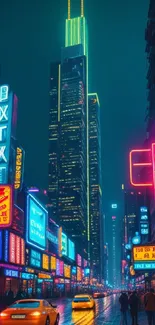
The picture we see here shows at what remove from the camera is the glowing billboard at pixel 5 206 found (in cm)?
3288

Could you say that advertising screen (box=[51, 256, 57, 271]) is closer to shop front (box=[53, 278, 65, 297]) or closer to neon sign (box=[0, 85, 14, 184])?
shop front (box=[53, 278, 65, 297])

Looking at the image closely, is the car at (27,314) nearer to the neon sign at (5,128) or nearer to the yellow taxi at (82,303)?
the yellow taxi at (82,303)

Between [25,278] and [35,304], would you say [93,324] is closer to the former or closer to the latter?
[35,304]

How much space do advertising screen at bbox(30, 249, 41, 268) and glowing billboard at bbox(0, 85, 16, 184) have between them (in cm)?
2156

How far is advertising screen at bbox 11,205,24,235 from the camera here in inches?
2022

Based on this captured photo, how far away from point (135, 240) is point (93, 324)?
6230 centimetres

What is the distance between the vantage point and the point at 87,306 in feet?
118

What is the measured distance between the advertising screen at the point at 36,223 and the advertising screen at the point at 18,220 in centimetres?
84

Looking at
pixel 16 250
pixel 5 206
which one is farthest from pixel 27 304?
pixel 16 250

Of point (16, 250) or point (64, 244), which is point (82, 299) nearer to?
point (16, 250)

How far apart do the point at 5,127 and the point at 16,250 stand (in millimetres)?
15801

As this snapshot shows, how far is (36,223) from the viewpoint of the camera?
2373 inches

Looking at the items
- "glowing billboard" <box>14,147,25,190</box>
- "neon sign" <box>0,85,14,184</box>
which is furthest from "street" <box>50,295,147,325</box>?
"glowing billboard" <box>14,147,25,190</box>

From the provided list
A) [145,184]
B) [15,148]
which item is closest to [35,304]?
[145,184]
